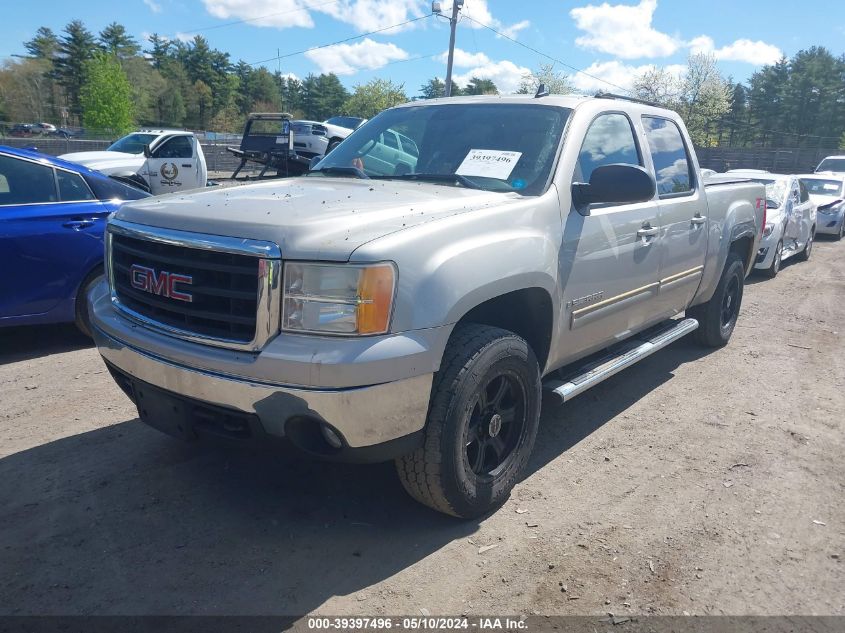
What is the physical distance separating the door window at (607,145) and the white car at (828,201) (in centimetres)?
1341

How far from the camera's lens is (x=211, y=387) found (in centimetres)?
259

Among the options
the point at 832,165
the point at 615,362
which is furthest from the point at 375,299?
the point at 832,165

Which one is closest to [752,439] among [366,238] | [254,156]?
[366,238]

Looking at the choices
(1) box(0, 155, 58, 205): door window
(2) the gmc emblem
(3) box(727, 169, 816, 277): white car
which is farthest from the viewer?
(3) box(727, 169, 816, 277): white car

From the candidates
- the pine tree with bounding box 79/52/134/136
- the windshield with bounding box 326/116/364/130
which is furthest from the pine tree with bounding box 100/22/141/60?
the windshield with bounding box 326/116/364/130

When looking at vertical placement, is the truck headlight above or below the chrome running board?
above

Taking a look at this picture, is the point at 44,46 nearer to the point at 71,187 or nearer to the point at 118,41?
the point at 118,41

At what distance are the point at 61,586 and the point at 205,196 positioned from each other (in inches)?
70.3

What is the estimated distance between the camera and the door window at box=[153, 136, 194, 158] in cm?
1358

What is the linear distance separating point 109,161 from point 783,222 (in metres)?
12.2

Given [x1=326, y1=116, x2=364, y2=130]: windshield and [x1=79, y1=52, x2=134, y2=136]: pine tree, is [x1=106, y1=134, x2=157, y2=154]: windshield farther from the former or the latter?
[x1=79, y1=52, x2=134, y2=136]: pine tree

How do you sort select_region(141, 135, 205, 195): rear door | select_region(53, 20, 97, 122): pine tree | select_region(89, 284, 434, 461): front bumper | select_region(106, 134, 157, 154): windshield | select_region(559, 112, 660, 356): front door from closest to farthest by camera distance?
1. select_region(89, 284, 434, 461): front bumper
2. select_region(559, 112, 660, 356): front door
3. select_region(141, 135, 205, 195): rear door
4. select_region(106, 134, 157, 154): windshield
5. select_region(53, 20, 97, 122): pine tree

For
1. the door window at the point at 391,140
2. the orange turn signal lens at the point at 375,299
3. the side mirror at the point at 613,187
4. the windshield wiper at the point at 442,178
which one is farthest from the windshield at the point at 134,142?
the orange turn signal lens at the point at 375,299

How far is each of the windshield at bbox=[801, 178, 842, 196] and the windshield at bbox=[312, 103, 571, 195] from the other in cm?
1472
